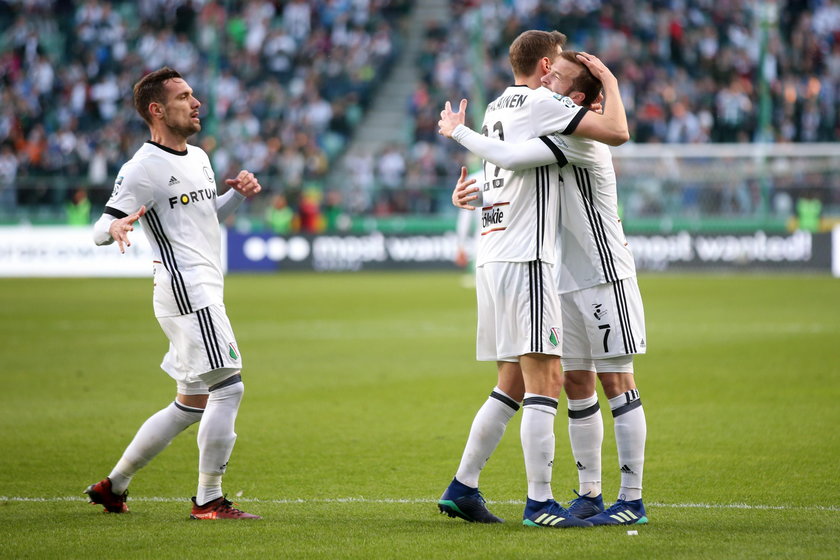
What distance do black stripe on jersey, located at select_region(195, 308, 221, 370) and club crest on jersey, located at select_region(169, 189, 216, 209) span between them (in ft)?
1.81

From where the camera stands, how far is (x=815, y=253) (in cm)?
2498

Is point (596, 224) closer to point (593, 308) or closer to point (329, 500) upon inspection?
point (593, 308)

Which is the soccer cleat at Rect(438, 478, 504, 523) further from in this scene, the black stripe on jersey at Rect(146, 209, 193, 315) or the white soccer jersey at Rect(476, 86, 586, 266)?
the black stripe on jersey at Rect(146, 209, 193, 315)

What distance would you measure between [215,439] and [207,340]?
0.47 meters

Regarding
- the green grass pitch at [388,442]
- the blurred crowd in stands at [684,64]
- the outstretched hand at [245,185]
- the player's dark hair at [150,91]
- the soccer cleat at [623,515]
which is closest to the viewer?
the green grass pitch at [388,442]

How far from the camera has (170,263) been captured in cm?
573

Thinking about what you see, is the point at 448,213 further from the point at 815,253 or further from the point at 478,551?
the point at 478,551

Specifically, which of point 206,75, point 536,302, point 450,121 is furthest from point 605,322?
point 206,75

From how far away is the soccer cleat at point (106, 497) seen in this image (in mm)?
5824

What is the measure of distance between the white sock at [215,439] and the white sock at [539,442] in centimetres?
140

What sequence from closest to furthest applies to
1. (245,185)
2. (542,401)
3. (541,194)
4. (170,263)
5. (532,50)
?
(542,401) → (541,194) → (532,50) → (170,263) → (245,185)

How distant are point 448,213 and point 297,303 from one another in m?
8.24

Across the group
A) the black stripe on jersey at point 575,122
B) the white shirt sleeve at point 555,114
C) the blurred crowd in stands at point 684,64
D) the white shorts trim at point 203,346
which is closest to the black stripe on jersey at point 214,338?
the white shorts trim at point 203,346

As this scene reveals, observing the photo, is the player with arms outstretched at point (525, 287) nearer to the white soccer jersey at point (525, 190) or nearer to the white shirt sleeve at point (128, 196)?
the white soccer jersey at point (525, 190)
